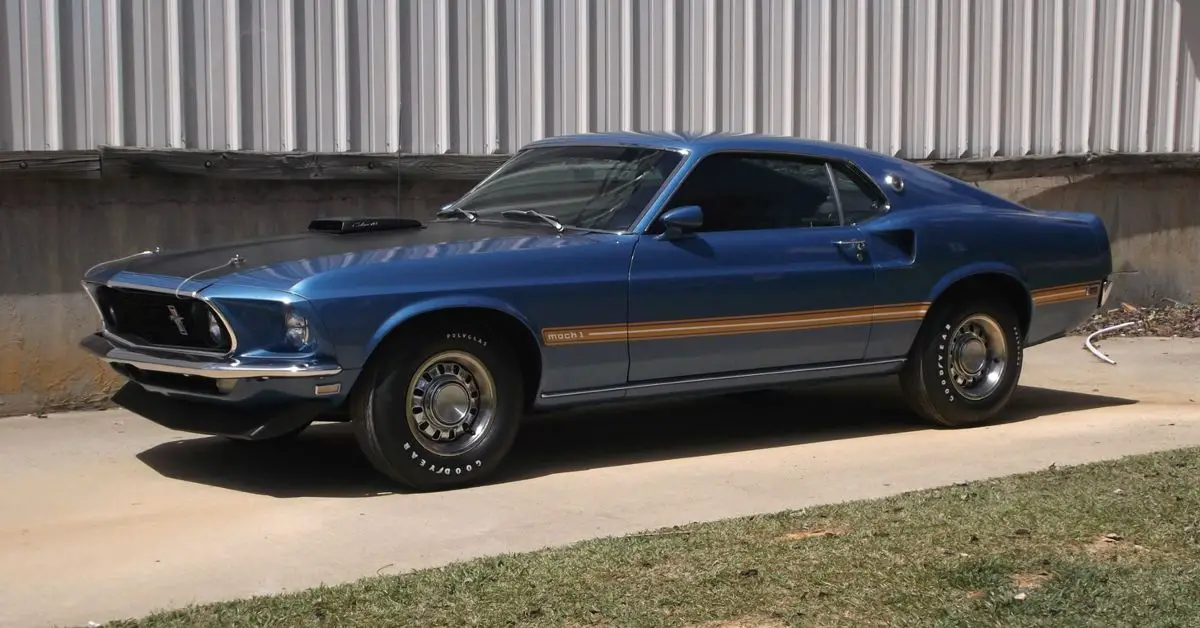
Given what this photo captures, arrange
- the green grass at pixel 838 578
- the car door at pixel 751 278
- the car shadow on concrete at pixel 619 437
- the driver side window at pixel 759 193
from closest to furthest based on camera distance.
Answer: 1. the green grass at pixel 838 578
2. the car shadow on concrete at pixel 619 437
3. the car door at pixel 751 278
4. the driver side window at pixel 759 193

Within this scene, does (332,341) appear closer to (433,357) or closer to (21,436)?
(433,357)

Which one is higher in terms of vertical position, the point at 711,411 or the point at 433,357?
the point at 433,357

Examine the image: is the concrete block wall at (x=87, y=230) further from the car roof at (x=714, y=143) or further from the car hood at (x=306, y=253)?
the car roof at (x=714, y=143)

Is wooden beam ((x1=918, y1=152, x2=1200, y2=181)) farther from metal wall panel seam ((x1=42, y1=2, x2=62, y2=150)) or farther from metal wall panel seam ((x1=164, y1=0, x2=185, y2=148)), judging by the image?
metal wall panel seam ((x1=42, y1=2, x2=62, y2=150))

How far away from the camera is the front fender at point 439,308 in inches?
247

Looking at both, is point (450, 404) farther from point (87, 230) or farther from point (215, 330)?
point (87, 230)

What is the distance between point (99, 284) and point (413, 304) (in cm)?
156

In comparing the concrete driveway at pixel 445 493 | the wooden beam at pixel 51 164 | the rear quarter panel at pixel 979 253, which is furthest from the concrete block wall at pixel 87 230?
the rear quarter panel at pixel 979 253

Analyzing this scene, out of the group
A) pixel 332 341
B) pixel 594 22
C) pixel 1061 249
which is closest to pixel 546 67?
pixel 594 22

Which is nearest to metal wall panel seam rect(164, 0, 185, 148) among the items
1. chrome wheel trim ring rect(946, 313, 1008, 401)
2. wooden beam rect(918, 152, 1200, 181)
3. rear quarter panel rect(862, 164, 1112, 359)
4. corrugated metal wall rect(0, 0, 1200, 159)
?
corrugated metal wall rect(0, 0, 1200, 159)

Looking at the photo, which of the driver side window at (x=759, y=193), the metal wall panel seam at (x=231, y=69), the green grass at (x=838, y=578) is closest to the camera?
the green grass at (x=838, y=578)

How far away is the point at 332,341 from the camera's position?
20.2 ft

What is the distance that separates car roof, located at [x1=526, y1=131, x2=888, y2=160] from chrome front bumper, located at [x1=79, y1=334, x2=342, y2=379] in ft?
7.23

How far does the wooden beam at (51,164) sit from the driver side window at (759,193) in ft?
10.7
